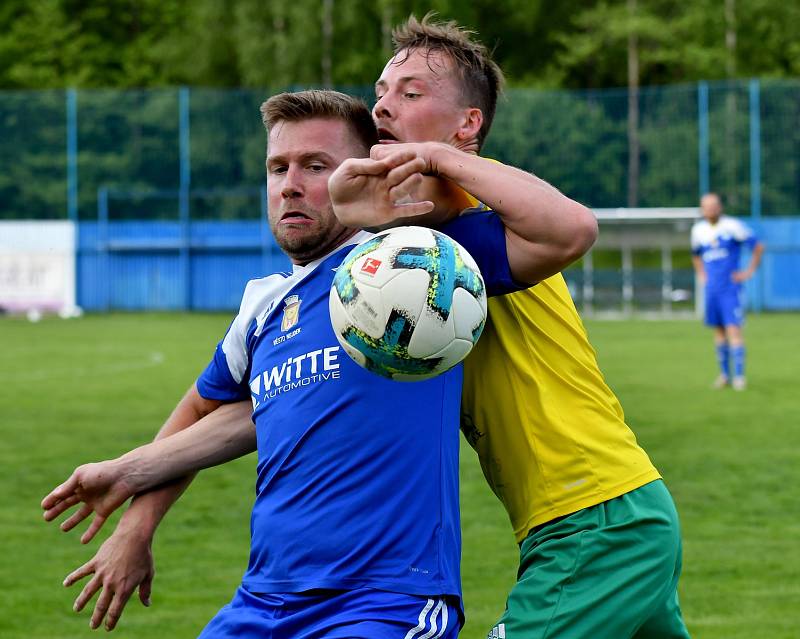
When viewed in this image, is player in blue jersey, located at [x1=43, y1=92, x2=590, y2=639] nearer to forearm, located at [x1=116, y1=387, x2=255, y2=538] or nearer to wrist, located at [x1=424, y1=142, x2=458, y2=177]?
wrist, located at [x1=424, y1=142, x2=458, y2=177]

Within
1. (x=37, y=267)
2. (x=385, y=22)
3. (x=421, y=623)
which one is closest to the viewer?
A: (x=421, y=623)

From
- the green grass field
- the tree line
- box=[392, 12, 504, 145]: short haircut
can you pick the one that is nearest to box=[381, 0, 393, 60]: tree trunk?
the tree line

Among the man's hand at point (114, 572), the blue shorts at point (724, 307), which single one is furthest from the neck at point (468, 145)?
the blue shorts at point (724, 307)

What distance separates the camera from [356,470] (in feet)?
9.45

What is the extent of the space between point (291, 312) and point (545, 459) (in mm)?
682

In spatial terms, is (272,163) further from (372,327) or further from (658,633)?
(658,633)

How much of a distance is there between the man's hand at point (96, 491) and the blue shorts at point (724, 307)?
13.4 meters

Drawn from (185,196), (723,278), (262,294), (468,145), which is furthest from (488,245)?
(185,196)

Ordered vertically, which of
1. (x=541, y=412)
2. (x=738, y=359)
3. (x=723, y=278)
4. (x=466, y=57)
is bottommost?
(x=738, y=359)

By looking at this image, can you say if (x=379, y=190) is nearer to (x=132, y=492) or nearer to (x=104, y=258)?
(x=132, y=492)

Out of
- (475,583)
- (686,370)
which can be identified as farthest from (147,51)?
(475,583)

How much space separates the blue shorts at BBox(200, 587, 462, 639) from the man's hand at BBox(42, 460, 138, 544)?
49 cm

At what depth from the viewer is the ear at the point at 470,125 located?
316cm

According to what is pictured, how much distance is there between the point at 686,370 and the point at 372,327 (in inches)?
587
